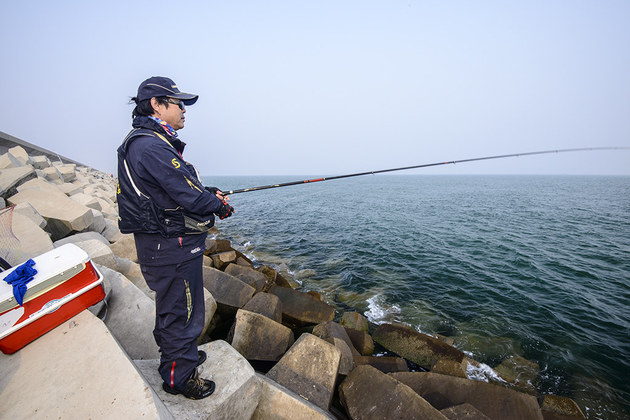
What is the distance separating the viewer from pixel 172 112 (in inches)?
94.7

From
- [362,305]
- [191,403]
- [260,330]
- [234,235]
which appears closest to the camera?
[191,403]

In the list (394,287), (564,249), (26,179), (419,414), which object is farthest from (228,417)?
(564,249)

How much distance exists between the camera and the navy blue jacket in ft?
6.84

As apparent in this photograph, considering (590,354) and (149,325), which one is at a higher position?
(149,325)

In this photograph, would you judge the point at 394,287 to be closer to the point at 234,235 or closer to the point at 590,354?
the point at 590,354

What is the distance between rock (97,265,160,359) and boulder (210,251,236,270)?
5267 millimetres

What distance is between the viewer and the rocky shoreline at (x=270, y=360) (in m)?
2.44

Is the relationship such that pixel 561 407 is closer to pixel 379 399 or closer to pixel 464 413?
pixel 464 413

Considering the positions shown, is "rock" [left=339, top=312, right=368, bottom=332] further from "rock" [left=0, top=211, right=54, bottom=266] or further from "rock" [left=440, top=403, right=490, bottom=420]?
"rock" [left=0, top=211, right=54, bottom=266]

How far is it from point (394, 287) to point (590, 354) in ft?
16.5

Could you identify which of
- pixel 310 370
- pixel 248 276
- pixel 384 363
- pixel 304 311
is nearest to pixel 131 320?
pixel 310 370

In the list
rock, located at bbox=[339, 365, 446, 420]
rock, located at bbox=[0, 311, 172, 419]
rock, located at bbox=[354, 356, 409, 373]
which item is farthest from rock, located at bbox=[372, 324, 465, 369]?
rock, located at bbox=[0, 311, 172, 419]

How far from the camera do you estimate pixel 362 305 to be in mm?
8211

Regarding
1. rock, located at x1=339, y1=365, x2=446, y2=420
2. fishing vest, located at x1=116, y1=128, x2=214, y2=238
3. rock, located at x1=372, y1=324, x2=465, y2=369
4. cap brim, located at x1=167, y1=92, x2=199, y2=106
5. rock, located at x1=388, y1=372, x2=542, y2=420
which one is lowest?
rock, located at x1=372, y1=324, x2=465, y2=369
